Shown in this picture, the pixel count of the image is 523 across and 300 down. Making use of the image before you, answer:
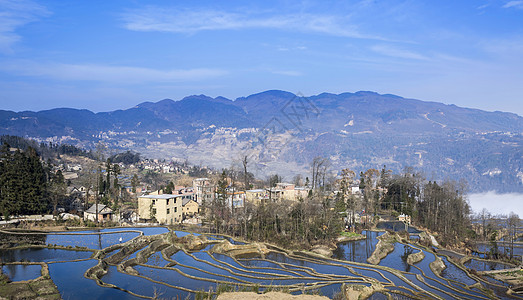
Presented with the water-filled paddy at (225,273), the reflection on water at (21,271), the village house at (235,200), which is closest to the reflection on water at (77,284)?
the water-filled paddy at (225,273)

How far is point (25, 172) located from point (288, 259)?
89.8 feet

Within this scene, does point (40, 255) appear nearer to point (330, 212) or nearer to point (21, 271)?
point (21, 271)

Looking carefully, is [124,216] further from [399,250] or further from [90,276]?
[399,250]

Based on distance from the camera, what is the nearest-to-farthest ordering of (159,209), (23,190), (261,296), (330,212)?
(261,296)
(23,190)
(330,212)
(159,209)

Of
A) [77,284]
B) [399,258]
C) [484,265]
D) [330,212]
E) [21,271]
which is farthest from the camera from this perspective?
[330,212]

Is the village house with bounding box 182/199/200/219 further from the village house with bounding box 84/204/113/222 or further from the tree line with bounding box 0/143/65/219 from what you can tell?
the tree line with bounding box 0/143/65/219

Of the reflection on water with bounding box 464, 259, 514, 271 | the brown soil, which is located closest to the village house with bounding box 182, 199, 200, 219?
the reflection on water with bounding box 464, 259, 514, 271

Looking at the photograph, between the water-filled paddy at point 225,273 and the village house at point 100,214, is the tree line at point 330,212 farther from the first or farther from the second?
the village house at point 100,214

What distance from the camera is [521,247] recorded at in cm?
4100

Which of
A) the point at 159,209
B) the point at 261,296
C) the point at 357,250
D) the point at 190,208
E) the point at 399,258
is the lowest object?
the point at 357,250

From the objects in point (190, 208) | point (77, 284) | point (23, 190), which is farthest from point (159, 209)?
point (77, 284)

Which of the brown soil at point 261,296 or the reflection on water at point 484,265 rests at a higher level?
the brown soil at point 261,296

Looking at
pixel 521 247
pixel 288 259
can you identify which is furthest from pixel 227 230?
pixel 521 247

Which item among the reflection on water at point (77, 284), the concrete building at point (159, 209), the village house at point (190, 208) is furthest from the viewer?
the village house at point (190, 208)
